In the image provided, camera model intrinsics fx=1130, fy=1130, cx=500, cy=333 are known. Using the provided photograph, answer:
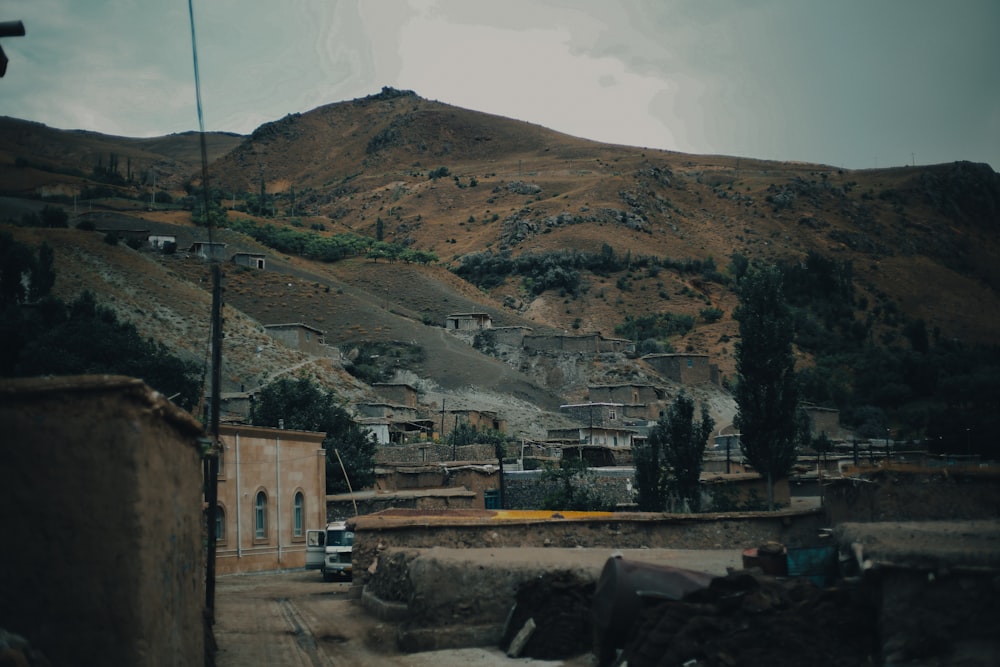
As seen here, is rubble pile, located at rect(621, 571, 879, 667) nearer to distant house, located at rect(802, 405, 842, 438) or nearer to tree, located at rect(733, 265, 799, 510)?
tree, located at rect(733, 265, 799, 510)

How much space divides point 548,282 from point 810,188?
51.3 m

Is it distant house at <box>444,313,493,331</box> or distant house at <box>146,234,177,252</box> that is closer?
distant house at <box>146,234,177,252</box>

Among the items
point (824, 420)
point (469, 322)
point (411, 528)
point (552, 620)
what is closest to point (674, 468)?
point (411, 528)

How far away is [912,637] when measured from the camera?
10.5m

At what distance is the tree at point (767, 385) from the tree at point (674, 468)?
6.55 ft

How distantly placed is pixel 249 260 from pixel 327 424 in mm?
50754

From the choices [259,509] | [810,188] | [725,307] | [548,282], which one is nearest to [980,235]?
[810,188]

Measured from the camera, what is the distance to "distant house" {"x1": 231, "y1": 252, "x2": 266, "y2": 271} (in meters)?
92.9

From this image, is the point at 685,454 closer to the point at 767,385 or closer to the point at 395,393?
the point at 767,385

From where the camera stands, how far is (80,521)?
357 inches

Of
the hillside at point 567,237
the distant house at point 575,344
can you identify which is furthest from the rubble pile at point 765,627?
the distant house at point 575,344

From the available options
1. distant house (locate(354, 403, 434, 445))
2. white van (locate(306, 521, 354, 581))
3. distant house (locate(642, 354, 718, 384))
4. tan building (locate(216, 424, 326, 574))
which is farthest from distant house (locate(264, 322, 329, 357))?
white van (locate(306, 521, 354, 581))

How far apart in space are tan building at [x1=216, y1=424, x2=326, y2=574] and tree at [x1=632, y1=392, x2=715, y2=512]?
1005 centimetres

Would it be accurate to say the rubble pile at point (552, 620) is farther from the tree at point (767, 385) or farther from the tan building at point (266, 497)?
the tree at point (767, 385)
